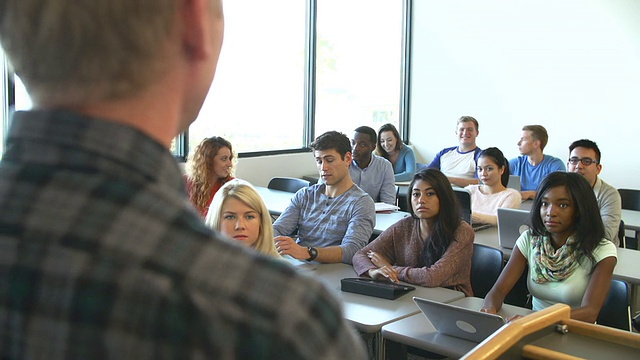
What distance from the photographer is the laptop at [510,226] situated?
3.98 meters

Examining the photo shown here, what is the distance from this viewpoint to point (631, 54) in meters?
7.18

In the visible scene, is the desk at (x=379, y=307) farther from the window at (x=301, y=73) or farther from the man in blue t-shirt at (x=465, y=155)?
Result: the man in blue t-shirt at (x=465, y=155)

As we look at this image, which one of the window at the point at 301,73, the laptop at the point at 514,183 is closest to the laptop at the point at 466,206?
the laptop at the point at 514,183

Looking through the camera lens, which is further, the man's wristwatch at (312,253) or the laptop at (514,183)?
the laptop at (514,183)

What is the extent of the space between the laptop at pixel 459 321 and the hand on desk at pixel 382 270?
2.29ft

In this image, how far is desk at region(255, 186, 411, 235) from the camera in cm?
438

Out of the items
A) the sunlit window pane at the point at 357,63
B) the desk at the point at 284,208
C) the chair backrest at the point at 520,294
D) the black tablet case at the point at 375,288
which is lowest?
the chair backrest at the point at 520,294

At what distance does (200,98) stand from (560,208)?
2.71 meters

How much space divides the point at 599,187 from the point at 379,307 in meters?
2.32

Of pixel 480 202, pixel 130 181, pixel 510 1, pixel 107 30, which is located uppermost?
pixel 510 1

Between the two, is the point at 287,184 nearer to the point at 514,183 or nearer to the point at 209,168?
the point at 209,168

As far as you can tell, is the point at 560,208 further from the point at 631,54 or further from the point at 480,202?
the point at 631,54

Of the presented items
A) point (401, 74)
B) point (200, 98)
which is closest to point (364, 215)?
point (200, 98)

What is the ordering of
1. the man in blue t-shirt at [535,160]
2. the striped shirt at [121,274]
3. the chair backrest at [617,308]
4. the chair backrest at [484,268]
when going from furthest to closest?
1. the man in blue t-shirt at [535,160]
2. the chair backrest at [484,268]
3. the chair backrest at [617,308]
4. the striped shirt at [121,274]
